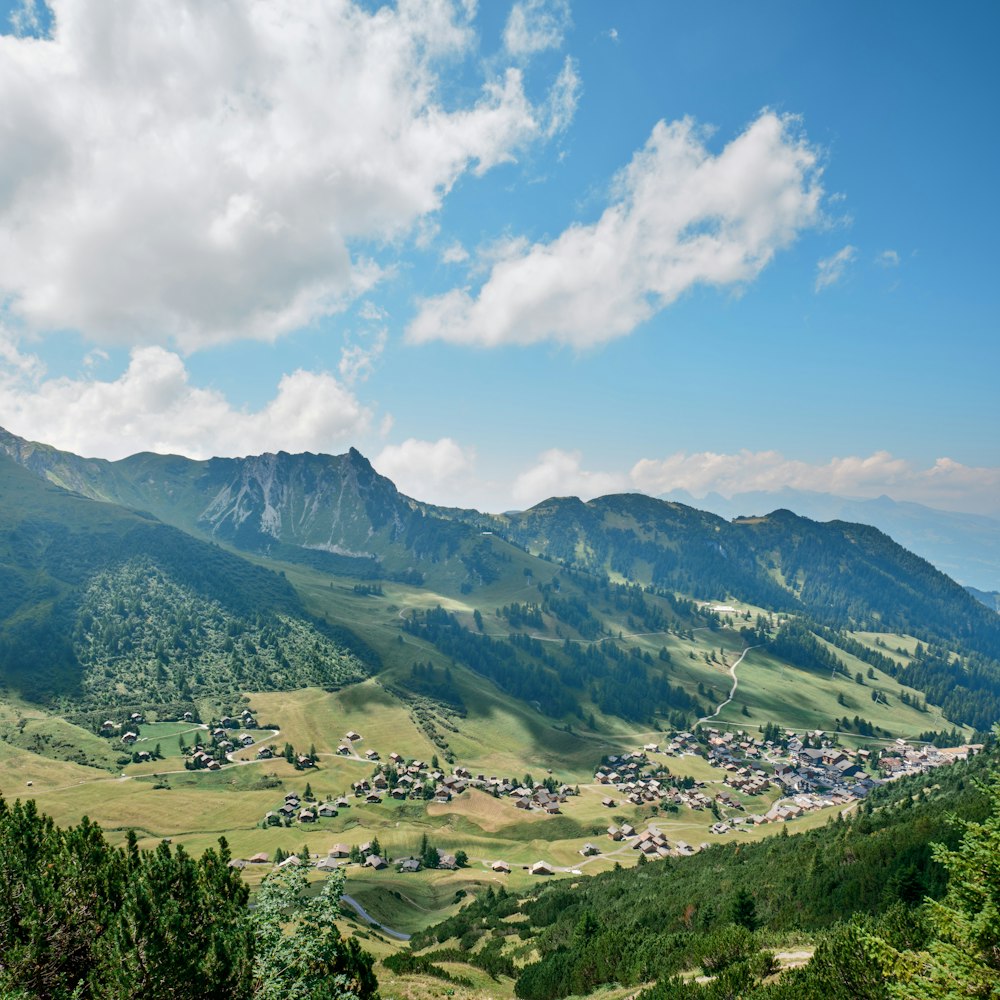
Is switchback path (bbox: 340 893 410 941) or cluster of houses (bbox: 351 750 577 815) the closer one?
switchback path (bbox: 340 893 410 941)

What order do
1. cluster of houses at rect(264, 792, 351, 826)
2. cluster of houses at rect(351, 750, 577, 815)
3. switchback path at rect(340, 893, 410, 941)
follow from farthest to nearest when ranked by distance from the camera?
1. cluster of houses at rect(351, 750, 577, 815)
2. cluster of houses at rect(264, 792, 351, 826)
3. switchback path at rect(340, 893, 410, 941)

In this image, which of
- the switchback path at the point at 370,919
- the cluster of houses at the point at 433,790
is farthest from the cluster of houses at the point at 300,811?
the switchback path at the point at 370,919

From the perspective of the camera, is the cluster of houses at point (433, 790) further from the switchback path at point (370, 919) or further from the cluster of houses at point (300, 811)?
the switchback path at point (370, 919)

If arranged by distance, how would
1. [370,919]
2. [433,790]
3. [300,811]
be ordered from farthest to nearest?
[433,790], [300,811], [370,919]

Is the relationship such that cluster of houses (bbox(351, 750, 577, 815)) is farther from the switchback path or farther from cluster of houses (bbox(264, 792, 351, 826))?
the switchback path

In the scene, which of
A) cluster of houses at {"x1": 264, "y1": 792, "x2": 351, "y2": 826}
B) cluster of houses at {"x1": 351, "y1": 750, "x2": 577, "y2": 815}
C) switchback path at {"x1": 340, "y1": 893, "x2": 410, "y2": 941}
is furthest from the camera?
cluster of houses at {"x1": 351, "y1": 750, "x2": 577, "y2": 815}

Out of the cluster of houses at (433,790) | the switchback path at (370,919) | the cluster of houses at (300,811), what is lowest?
the cluster of houses at (300,811)

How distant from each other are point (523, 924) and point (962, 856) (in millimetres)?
78893

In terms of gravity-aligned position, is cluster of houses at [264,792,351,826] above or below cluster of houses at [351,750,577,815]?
below

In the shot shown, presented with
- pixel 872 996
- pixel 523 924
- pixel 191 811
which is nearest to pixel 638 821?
pixel 523 924

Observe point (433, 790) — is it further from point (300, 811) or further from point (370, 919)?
point (370, 919)

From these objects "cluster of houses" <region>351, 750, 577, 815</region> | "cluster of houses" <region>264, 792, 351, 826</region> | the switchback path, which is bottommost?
"cluster of houses" <region>264, 792, 351, 826</region>

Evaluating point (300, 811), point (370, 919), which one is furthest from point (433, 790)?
point (370, 919)

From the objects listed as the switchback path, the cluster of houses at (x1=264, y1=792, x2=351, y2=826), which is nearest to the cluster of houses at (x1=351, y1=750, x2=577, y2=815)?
the cluster of houses at (x1=264, y1=792, x2=351, y2=826)
